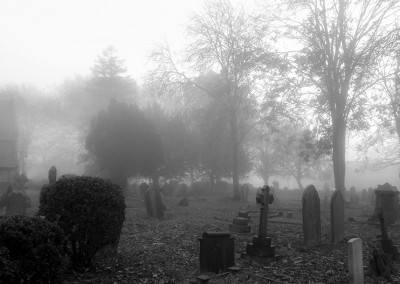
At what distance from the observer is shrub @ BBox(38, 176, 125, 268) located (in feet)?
24.2

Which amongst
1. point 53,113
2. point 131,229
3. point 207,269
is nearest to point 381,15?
point 131,229

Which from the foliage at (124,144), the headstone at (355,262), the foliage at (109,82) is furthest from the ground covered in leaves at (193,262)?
the foliage at (109,82)

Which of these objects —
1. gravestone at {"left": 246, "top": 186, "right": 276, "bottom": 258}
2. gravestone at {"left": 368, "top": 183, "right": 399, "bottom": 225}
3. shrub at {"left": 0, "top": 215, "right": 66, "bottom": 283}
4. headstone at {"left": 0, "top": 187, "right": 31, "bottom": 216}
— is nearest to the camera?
shrub at {"left": 0, "top": 215, "right": 66, "bottom": 283}

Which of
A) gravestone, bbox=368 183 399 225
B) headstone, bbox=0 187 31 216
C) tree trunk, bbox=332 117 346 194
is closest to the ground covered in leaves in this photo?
gravestone, bbox=368 183 399 225

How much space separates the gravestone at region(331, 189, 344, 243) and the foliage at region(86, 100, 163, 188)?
1958cm

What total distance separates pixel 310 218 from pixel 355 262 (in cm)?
390

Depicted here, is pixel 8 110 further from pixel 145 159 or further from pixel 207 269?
pixel 207 269

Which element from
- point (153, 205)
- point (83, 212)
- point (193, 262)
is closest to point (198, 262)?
point (193, 262)

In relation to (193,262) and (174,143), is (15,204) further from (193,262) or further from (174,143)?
(174,143)

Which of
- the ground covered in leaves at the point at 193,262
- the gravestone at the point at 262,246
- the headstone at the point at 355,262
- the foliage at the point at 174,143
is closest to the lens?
the headstone at the point at 355,262

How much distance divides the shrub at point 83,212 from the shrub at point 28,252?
147 centimetres

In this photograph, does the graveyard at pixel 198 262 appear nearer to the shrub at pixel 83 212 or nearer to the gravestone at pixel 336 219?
the gravestone at pixel 336 219

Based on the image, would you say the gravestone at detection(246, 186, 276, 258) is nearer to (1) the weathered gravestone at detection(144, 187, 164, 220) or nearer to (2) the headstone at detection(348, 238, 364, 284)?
(2) the headstone at detection(348, 238, 364, 284)

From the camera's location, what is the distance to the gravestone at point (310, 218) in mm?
10836
